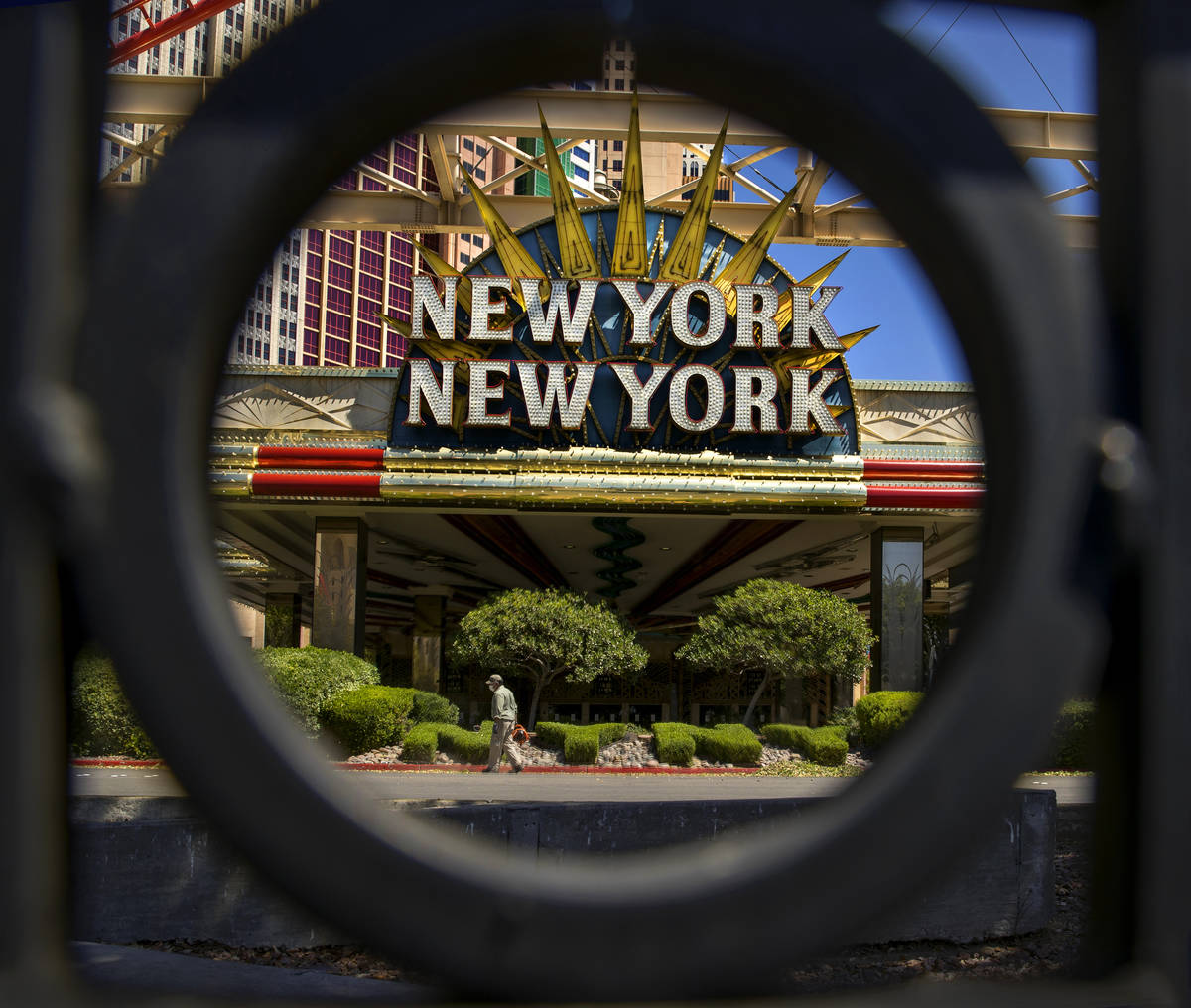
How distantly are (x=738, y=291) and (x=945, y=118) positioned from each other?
16570mm

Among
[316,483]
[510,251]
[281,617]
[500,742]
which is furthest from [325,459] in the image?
[281,617]

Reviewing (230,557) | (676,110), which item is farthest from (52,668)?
(230,557)

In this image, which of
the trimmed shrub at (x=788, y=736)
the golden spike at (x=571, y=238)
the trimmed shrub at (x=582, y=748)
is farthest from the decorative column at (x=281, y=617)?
the golden spike at (x=571, y=238)

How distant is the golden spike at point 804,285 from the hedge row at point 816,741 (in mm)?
7302

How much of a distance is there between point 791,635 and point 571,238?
8.21 meters

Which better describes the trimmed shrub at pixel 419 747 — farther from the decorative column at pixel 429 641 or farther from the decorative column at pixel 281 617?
the decorative column at pixel 281 617

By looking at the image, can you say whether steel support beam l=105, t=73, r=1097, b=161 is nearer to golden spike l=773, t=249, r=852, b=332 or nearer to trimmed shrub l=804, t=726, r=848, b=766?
golden spike l=773, t=249, r=852, b=332

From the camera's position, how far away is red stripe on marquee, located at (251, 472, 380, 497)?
17.6m

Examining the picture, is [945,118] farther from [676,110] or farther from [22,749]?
[676,110]

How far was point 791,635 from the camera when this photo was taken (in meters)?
17.7

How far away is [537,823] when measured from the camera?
606cm

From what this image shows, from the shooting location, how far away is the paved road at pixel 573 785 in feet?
36.6

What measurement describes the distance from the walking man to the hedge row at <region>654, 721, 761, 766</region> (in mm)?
Answer: 2666

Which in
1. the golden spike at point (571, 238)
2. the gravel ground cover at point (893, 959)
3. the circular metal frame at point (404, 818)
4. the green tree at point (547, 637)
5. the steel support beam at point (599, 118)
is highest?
the steel support beam at point (599, 118)
